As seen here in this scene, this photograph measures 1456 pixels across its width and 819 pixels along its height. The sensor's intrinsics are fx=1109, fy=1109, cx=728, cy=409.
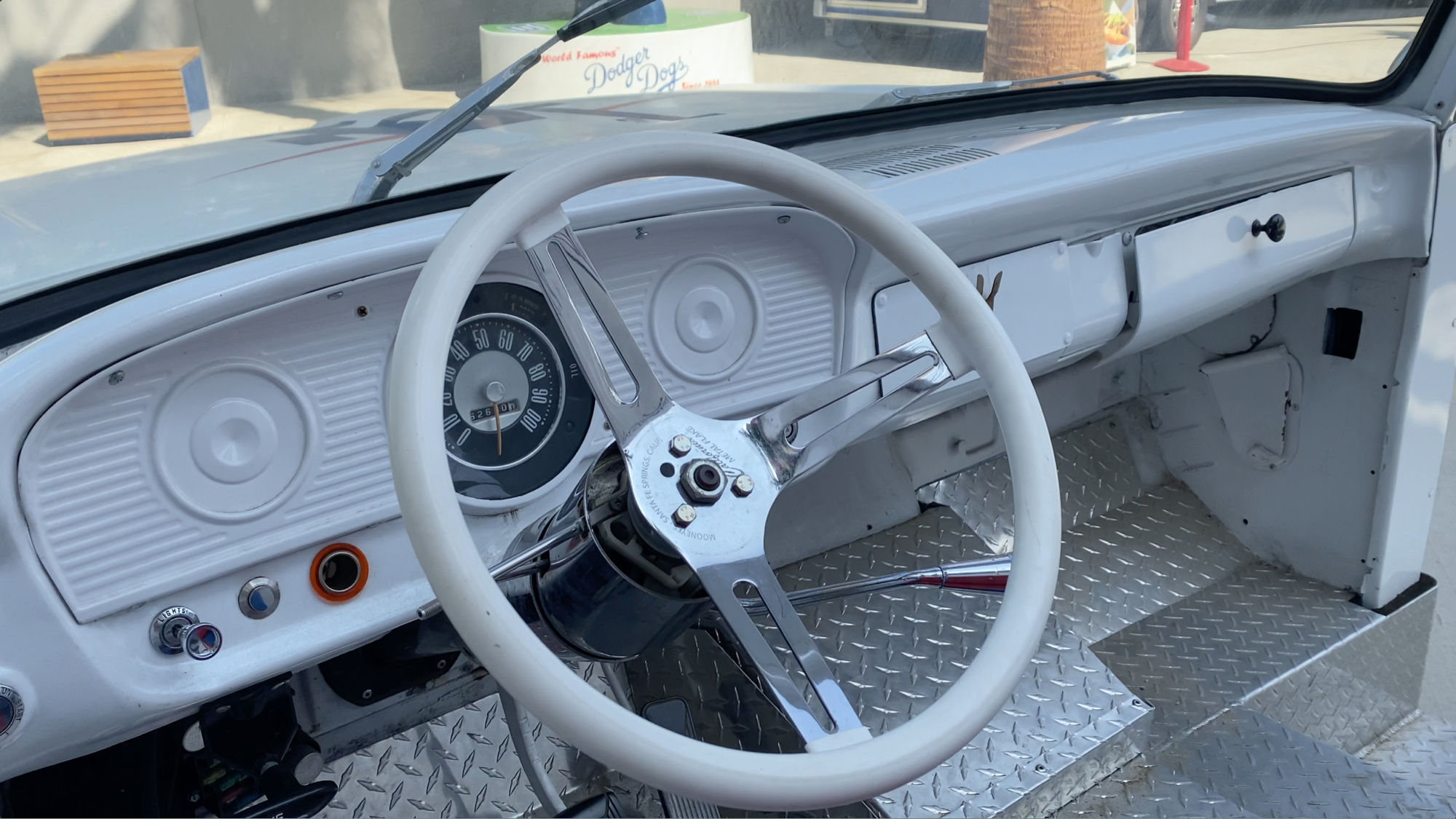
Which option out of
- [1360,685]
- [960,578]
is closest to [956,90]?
[960,578]

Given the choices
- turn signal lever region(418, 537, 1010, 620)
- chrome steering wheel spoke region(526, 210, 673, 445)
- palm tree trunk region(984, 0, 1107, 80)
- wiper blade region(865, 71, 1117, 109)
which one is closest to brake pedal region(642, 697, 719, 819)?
turn signal lever region(418, 537, 1010, 620)

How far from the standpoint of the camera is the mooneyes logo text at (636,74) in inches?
60.4

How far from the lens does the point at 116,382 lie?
1104 mm

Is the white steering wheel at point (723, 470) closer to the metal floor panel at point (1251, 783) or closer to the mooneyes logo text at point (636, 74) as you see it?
the mooneyes logo text at point (636, 74)

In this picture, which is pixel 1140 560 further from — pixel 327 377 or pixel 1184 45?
pixel 327 377

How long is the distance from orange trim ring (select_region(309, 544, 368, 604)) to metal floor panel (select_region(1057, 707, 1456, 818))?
4.61 feet

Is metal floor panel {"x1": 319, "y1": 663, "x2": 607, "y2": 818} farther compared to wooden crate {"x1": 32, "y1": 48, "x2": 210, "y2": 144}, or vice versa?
metal floor panel {"x1": 319, "y1": 663, "x2": 607, "y2": 818}

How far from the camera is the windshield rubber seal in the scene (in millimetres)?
1166

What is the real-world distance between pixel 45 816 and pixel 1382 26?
260 cm

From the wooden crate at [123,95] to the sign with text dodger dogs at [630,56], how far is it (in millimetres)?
353

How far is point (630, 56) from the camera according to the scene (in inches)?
60.4

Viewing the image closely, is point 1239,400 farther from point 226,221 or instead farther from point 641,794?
point 226,221

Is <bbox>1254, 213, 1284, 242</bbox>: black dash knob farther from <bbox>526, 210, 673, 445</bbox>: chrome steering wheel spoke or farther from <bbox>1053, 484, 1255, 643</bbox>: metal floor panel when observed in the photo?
<bbox>526, 210, 673, 445</bbox>: chrome steering wheel spoke

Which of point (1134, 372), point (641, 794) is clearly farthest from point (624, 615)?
point (1134, 372)
